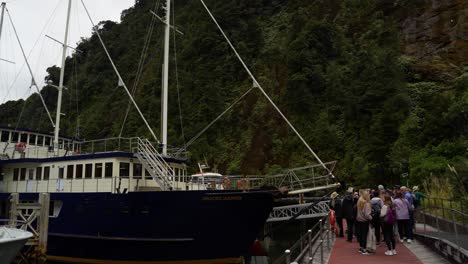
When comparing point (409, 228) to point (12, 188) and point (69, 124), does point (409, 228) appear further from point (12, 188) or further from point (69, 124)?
point (69, 124)

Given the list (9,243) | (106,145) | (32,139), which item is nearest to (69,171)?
(32,139)

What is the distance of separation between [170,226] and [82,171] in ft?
17.8

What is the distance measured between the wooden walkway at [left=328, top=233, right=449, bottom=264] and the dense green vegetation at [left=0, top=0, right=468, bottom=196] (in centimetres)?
729

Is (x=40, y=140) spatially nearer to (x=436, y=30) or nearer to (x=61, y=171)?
(x=61, y=171)

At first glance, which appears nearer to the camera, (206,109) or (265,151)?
(265,151)

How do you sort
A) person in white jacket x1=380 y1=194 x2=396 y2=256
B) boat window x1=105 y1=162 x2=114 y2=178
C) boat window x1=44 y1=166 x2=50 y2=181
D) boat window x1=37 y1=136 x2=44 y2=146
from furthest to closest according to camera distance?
1. boat window x1=37 y1=136 x2=44 y2=146
2. boat window x1=44 y1=166 x2=50 y2=181
3. boat window x1=105 y1=162 x2=114 y2=178
4. person in white jacket x1=380 y1=194 x2=396 y2=256

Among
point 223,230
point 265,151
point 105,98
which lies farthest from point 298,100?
point 105,98

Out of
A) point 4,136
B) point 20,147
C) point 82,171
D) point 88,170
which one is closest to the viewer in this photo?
point 88,170

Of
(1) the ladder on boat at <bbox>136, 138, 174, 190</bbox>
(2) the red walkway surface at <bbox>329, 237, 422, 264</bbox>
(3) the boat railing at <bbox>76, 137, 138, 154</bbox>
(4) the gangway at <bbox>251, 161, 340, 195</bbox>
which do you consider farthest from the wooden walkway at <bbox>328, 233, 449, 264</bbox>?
(3) the boat railing at <bbox>76, 137, 138, 154</bbox>

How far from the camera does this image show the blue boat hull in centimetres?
1555

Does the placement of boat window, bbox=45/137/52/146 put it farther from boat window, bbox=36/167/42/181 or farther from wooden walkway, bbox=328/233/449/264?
wooden walkway, bbox=328/233/449/264

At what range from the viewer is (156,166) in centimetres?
1689

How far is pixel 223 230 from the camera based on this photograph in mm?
→ 15961

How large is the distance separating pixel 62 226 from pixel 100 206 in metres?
2.55
